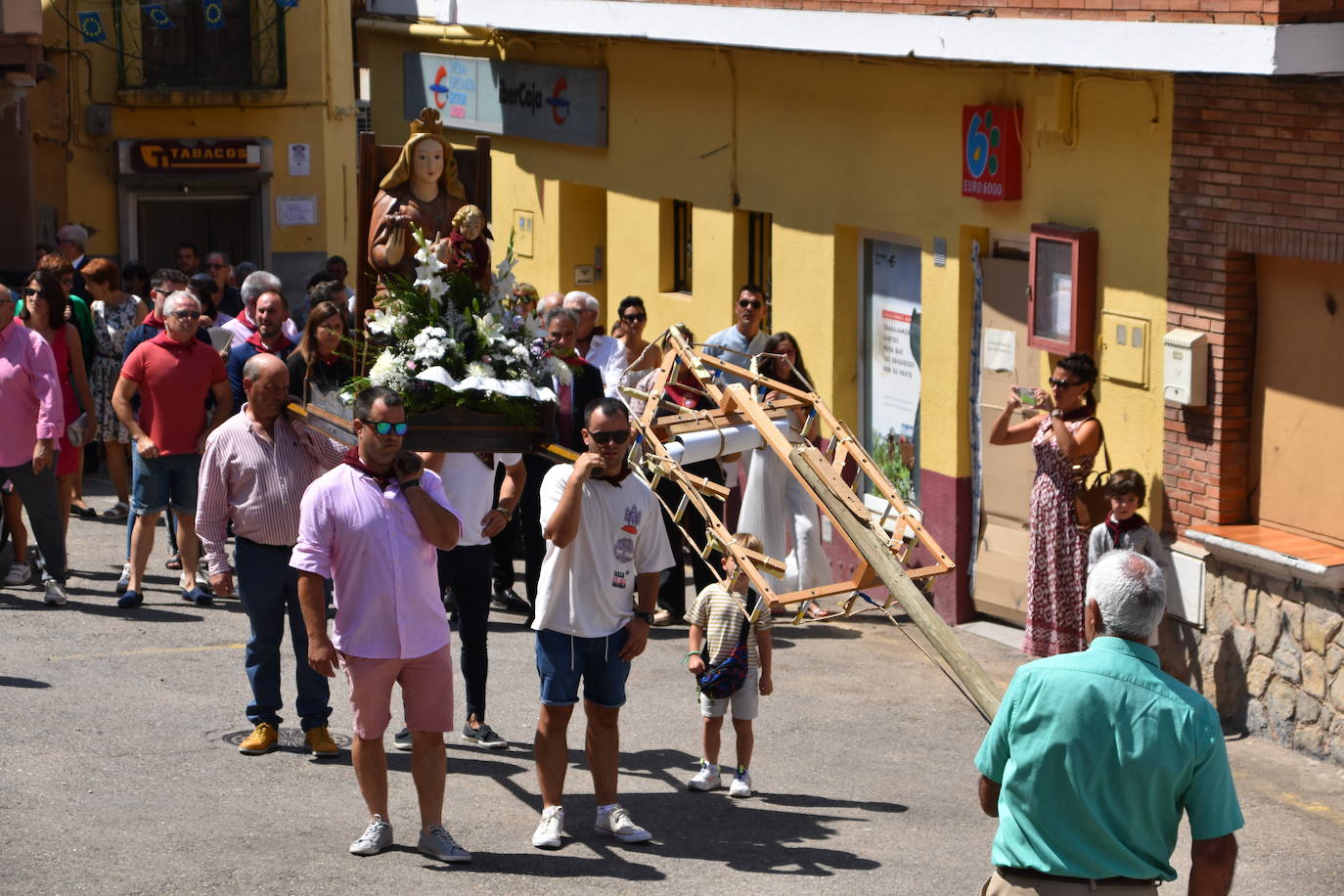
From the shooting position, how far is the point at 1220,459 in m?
10.6

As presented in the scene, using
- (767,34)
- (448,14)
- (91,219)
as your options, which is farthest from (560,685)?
(91,219)

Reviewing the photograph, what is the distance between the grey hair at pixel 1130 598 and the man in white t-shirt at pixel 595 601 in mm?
3165

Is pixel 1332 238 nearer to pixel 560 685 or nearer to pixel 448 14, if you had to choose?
pixel 560 685

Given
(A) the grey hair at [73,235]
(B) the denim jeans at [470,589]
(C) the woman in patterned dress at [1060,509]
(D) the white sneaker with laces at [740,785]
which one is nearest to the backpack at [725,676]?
(D) the white sneaker with laces at [740,785]

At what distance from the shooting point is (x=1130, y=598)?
511 centimetres

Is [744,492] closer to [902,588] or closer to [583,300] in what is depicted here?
[583,300]

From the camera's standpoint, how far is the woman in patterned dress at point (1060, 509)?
1103 cm

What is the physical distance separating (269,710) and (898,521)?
3.46m

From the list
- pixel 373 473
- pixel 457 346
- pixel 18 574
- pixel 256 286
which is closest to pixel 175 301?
pixel 256 286

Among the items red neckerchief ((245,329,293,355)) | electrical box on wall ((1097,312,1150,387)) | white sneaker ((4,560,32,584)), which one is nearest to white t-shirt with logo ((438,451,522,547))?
red neckerchief ((245,329,293,355))

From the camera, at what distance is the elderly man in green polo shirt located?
5.02 meters

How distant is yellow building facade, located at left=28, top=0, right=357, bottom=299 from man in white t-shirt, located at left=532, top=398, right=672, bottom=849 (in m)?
18.9

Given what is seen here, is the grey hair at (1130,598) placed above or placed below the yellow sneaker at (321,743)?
above

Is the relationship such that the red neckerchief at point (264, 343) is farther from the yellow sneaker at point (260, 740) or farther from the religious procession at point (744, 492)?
the yellow sneaker at point (260, 740)
